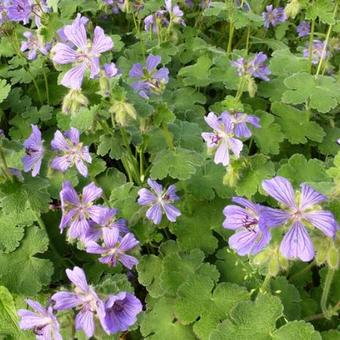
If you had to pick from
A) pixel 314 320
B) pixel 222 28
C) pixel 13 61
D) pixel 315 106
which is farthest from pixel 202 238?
pixel 222 28

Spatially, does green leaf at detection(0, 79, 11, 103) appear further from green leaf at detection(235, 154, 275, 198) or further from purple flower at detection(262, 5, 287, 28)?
purple flower at detection(262, 5, 287, 28)

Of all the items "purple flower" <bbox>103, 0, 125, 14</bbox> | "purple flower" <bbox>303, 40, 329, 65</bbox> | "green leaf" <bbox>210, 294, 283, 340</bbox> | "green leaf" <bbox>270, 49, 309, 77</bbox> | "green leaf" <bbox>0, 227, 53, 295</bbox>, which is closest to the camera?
"green leaf" <bbox>210, 294, 283, 340</bbox>

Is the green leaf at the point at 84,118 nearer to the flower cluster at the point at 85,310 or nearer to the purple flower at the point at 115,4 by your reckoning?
the flower cluster at the point at 85,310

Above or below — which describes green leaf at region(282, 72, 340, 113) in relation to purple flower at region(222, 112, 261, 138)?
below

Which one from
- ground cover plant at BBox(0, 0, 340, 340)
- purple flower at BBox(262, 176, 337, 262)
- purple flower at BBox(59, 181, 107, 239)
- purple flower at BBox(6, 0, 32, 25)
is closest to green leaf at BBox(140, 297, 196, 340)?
ground cover plant at BBox(0, 0, 340, 340)

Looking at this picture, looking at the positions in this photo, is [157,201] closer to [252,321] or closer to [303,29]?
[252,321]

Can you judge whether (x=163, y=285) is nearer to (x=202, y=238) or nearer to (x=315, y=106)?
(x=202, y=238)

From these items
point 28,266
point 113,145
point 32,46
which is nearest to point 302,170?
point 113,145
